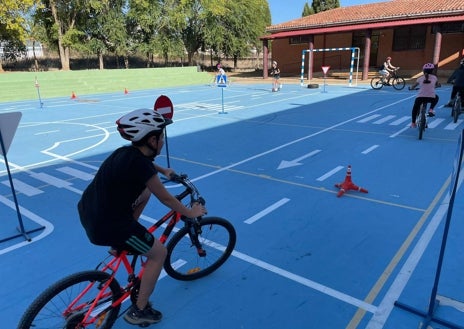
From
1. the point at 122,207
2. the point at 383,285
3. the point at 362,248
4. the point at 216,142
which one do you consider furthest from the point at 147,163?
the point at 216,142

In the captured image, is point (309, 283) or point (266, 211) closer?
point (309, 283)

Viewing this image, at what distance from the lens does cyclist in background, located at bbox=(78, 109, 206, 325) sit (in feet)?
7.95

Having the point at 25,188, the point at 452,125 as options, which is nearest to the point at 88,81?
the point at 25,188

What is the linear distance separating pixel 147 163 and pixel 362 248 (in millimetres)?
2869

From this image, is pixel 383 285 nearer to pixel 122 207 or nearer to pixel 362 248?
pixel 362 248

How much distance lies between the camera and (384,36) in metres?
30.9

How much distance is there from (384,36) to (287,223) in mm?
31204

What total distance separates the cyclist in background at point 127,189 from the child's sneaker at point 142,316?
535 mm

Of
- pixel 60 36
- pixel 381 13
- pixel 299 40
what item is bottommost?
pixel 299 40

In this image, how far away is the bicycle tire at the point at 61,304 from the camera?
2379 mm

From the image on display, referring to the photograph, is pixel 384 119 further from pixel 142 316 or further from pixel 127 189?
pixel 127 189

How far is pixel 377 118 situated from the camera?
39.9 ft

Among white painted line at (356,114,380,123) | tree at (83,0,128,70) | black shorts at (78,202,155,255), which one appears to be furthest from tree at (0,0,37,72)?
black shorts at (78,202,155,255)

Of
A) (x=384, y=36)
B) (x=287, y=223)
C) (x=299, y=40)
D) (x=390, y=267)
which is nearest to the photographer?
(x=390, y=267)
